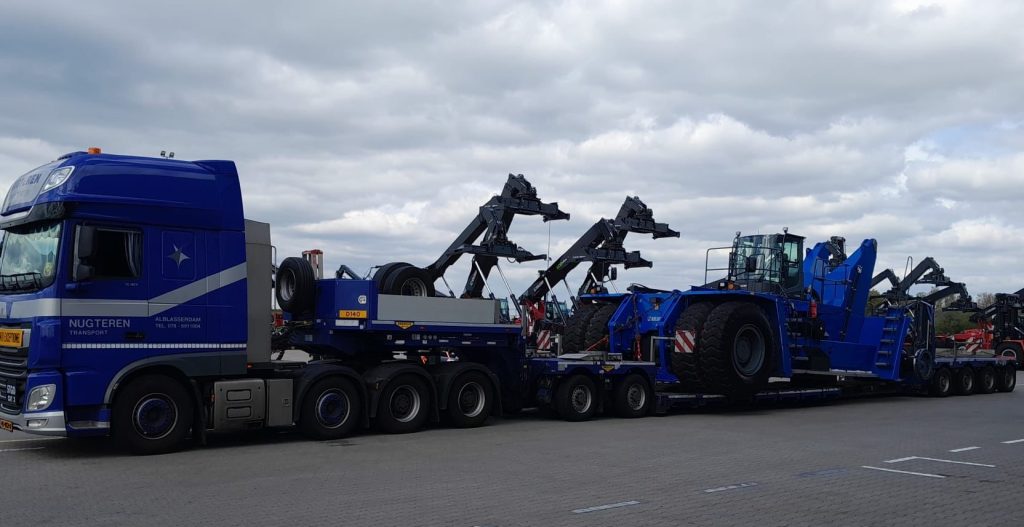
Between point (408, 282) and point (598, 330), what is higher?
point (408, 282)

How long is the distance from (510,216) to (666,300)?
10.4 meters

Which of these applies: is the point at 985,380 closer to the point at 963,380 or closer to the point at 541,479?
the point at 963,380

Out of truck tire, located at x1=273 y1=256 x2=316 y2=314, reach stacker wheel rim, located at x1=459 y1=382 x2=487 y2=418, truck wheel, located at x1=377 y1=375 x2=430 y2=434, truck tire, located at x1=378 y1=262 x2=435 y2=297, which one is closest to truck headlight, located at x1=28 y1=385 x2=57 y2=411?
truck tire, located at x1=273 y1=256 x2=316 y2=314

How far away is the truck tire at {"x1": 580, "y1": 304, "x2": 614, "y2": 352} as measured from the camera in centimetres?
1820

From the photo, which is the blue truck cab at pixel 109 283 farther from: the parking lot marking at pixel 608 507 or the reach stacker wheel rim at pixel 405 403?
the parking lot marking at pixel 608 507

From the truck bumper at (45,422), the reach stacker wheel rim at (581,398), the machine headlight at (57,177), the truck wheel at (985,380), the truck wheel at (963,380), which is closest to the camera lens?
the truck bumper at (45,422)

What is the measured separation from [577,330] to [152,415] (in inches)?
383

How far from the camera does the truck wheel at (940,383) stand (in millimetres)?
22312

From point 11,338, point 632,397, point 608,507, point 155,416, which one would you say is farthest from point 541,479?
point 632,397

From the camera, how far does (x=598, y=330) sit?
1838 cm

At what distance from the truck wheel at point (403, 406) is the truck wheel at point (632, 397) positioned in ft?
12.5

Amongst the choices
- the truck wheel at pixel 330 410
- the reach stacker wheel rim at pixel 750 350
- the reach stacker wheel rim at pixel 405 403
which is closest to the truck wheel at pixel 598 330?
the reach stacker wheel rim at pixel 750 350

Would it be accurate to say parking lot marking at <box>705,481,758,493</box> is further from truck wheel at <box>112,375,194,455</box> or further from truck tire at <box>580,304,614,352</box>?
truck tire at <box>580,304,614,352</box>

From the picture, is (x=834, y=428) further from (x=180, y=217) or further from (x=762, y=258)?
(x=180, y=217)
